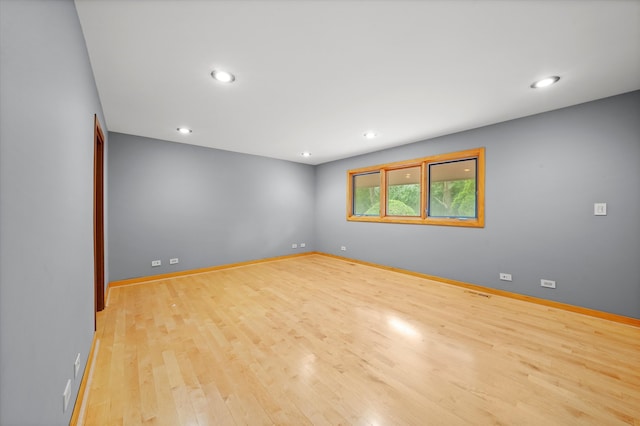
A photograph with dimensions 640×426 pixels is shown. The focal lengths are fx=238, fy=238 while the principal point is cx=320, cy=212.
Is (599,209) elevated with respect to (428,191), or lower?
lower

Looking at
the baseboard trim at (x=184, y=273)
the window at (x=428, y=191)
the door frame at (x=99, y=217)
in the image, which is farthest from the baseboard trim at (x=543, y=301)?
the door frame at (x=99, y=217)

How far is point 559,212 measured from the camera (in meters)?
3.05

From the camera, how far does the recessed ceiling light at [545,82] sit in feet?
7.68

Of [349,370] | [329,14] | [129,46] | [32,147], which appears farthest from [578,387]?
[129,46]

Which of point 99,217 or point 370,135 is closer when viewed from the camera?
point 99,217

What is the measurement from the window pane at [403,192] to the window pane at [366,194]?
1.13 ft

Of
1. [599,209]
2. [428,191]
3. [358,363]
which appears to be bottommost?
[358,363]

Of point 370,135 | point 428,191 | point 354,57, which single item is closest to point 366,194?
point 428,191

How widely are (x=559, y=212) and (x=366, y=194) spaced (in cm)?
327

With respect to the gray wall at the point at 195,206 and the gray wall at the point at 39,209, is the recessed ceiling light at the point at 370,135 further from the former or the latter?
the gray wall at the point at 39,209

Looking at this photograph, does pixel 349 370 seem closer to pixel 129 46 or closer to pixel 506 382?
pixel 506 382

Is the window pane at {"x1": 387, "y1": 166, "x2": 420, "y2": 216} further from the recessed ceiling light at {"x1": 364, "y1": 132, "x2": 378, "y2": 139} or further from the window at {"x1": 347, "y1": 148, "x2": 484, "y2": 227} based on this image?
the recessed ceiling light at {"x1": 364, "y1": 132, "x2": 378, "y2": 139}

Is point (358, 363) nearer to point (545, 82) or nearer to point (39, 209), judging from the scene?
point (39, 209)

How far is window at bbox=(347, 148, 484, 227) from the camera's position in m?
3.85
